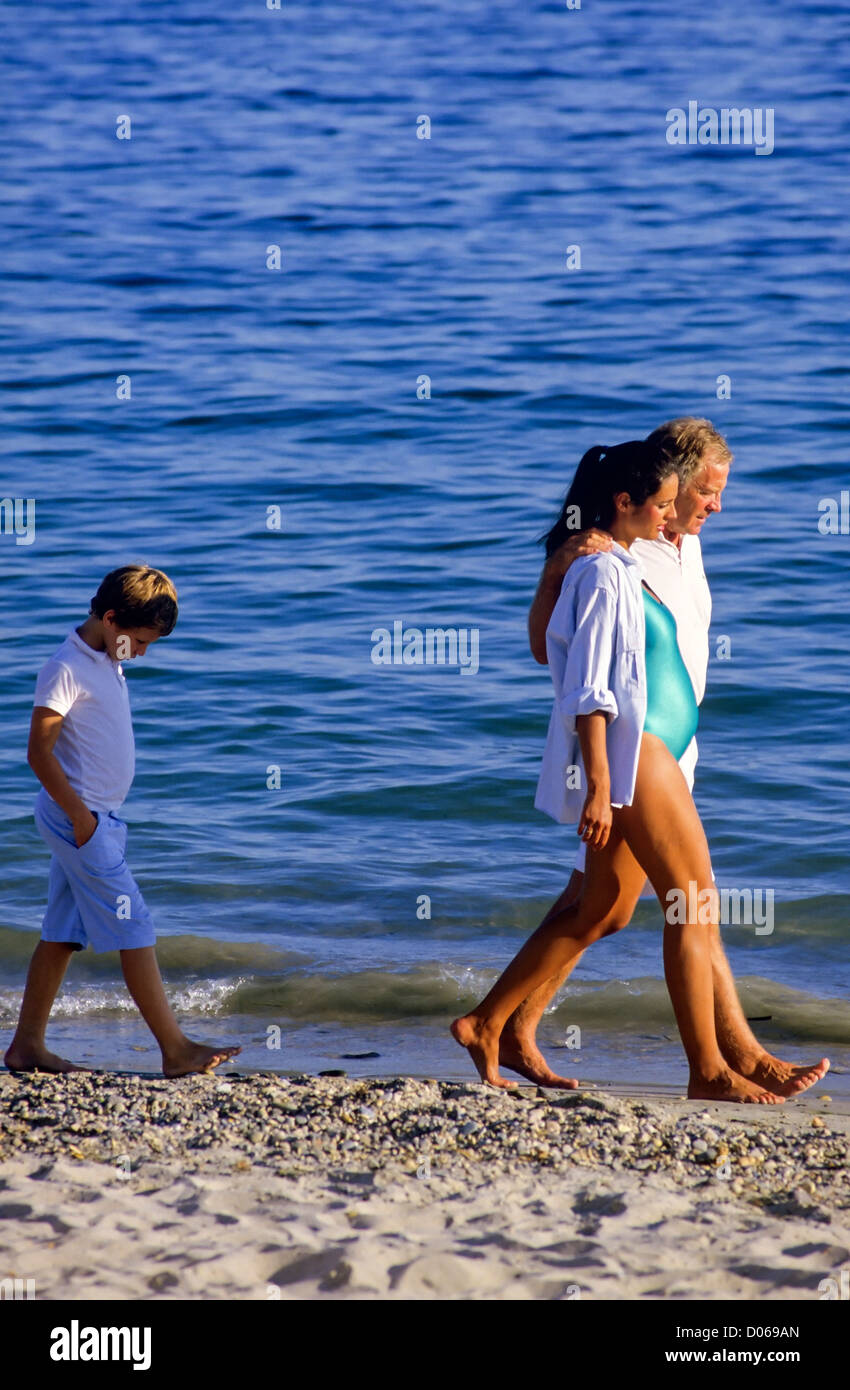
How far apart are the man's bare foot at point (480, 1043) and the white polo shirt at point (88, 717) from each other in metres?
1.19

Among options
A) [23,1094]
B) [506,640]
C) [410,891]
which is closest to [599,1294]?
[23,1094]

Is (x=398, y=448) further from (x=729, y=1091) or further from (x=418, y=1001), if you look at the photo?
(x=729, y=1091)

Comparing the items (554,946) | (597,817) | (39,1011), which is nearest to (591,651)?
(597,817)

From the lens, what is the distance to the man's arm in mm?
4363

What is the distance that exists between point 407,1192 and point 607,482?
77.5 inches

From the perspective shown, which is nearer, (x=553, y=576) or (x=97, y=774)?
(x=553, y=576)

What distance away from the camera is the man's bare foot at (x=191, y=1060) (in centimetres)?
475

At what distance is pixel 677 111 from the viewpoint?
72.4 feet

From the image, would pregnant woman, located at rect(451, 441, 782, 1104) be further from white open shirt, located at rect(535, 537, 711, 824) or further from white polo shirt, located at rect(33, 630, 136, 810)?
white polo shirt, located at rect(33, 630, 136, 810)

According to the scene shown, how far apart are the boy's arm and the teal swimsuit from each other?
1.59m

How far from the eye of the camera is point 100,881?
460cm
